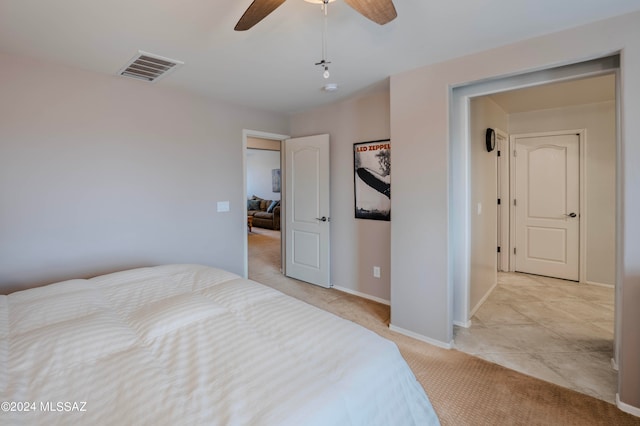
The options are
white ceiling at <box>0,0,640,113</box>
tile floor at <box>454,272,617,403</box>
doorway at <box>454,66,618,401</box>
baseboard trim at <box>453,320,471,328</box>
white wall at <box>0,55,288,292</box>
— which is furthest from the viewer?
baseboard trim at <box>453,320,471,328</box>

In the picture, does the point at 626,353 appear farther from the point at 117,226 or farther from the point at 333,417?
the point at 117,226

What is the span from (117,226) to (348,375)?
271 centimetres

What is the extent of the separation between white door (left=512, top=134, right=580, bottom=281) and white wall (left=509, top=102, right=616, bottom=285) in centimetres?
13

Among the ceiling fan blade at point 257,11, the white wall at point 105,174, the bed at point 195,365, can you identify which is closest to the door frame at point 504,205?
the white wall at point 105,174

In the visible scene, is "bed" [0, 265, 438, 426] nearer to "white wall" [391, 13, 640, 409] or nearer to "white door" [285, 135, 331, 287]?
"white wall" [391, 13, 640, 409]

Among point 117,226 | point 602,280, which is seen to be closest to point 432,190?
point 117,226

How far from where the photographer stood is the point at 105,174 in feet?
8.98

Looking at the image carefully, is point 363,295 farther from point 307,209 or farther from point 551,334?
point 551,334

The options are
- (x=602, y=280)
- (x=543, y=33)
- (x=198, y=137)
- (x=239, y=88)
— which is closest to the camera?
(x=543, y=33)

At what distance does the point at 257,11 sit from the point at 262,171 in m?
9.20

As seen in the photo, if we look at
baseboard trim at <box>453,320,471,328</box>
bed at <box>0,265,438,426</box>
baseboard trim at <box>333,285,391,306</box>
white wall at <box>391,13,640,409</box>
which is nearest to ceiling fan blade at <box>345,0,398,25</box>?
white wall at <box>391,13,640,409</box>

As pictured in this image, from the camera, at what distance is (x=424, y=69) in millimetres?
2555

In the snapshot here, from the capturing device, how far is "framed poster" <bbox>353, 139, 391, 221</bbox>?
3.36 meters

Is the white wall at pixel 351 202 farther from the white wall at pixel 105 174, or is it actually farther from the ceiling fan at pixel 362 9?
the ceiling fan at pixel 362 9
